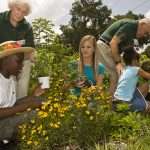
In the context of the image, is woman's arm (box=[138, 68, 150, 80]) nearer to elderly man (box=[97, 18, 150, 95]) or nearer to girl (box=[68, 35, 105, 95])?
elderly man (box=[97, 18, 150, 95])

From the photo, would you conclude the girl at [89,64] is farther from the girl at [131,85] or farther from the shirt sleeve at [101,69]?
the girl at [131,85]

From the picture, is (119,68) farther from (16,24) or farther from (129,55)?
(16,24)

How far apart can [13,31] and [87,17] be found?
51.0 metres

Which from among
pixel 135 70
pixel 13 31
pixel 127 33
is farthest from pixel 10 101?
pixel 127 33

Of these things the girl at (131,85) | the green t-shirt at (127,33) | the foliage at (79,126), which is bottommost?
the foliage at (79,126)

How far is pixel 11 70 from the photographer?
251 inches

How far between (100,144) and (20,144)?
33.5 inches

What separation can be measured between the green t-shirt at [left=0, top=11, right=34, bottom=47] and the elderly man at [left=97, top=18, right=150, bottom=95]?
1.09 meters

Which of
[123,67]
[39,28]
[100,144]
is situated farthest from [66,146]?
[39,28]

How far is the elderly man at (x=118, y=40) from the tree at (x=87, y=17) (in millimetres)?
45962

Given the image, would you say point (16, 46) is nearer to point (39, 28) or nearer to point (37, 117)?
point (37, 117)

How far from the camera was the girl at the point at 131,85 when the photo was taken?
7.10 m

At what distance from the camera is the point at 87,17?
58.3m

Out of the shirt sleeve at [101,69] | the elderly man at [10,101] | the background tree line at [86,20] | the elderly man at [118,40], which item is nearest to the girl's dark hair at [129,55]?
the elderly man at [118,40]
